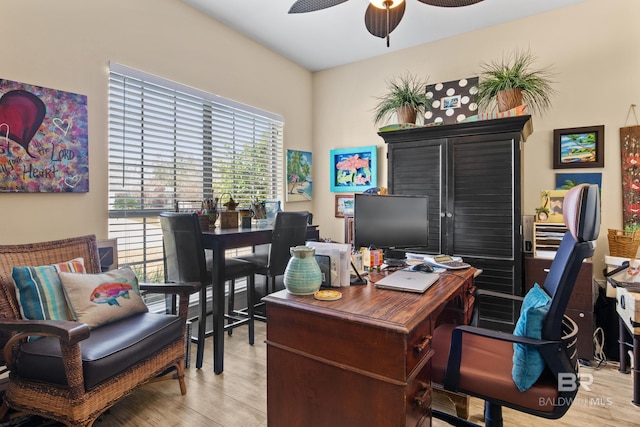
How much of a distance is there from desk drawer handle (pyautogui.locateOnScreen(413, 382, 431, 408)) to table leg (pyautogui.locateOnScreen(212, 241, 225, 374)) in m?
1.53

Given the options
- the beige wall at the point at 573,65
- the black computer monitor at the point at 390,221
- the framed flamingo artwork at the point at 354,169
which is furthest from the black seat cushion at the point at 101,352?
the beige wall at the point at 573,65

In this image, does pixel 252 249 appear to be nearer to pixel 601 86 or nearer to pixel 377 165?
pixel 377 165

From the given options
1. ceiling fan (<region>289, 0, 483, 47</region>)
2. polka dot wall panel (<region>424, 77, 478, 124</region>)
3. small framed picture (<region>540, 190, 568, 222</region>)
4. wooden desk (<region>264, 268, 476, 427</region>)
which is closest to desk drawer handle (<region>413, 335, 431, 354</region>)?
wooden desk (<region>264, 268, 476, 427</region>)

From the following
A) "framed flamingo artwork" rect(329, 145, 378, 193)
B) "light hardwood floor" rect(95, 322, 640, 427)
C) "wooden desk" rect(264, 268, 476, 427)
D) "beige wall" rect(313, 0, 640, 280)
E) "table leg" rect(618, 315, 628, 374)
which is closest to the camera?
"wooden desk" rect(264, 268, 476, 427)

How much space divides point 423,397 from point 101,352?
4.81 feet

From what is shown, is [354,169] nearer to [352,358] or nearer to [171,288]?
[171,288]

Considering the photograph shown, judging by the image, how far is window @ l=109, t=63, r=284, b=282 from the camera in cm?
252

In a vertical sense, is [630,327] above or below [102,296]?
below

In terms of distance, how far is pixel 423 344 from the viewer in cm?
Answer: 121

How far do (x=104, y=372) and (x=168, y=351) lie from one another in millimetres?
434

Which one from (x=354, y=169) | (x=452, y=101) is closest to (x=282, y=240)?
(x=354, y=169)

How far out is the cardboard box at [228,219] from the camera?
2.72 meters

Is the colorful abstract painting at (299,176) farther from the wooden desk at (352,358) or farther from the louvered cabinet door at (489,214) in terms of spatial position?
the wooden desk at (352,358)

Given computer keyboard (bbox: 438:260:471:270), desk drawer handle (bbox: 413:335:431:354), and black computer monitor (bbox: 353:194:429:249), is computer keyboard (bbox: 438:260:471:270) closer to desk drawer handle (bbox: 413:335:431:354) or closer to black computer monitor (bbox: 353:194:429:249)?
black computer monitor (bbox: 353:194:429:249)
